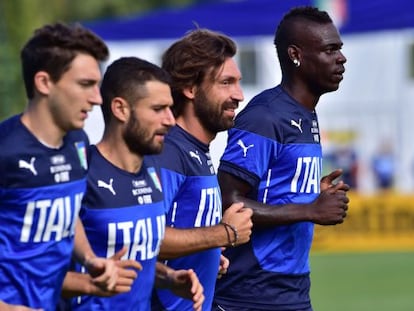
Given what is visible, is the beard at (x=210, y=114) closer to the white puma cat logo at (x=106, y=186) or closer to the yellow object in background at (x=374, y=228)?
the white puma cat logo at (x=106, y=186)

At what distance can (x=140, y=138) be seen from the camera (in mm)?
6656

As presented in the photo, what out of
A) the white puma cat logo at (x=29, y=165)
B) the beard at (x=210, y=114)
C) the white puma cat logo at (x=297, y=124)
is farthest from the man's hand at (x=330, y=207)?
the white puma cat logo at (x=29, y=165)

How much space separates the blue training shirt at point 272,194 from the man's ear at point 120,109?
1455 millimetres

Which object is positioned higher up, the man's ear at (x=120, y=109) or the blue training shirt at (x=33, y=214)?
the man's ear at (x=120, y=109)

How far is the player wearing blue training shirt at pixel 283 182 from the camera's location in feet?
26.1

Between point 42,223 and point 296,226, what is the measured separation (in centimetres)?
230

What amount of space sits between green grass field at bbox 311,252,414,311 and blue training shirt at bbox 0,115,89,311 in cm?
1021

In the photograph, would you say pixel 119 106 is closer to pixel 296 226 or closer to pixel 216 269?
pixel 216 269

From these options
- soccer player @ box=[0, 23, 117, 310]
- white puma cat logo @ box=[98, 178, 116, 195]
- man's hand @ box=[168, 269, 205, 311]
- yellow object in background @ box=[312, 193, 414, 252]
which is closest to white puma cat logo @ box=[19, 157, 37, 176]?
soccer player @ box=[0, 23, 117, 310]

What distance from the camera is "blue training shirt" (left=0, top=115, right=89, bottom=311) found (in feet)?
20.4

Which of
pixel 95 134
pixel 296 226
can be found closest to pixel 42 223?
pixel 296 226

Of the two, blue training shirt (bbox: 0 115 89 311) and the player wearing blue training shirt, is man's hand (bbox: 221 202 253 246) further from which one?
blue training shirt (bbox: 0 115 89 311)

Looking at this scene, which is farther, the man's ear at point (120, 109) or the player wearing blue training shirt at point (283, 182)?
the player wearing blue training shirt at point (283, 182)

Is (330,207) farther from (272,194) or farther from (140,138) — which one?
(140,138)
